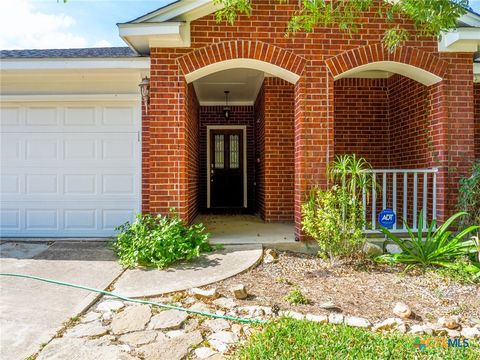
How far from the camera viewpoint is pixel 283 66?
5035 mm

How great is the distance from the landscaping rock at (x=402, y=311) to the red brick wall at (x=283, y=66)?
2.08 meters

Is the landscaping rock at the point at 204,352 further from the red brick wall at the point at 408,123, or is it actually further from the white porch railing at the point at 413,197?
the red brick wall at the point at 408,123

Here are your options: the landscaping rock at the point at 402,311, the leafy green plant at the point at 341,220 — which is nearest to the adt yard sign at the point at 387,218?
the leafy green plant at the point at 341,220

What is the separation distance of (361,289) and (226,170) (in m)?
6.56

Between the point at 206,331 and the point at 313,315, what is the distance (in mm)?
929

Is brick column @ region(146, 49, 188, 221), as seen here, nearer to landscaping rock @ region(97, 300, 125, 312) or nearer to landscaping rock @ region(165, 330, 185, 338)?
landscaping rock @ region(97, 300, 125, 312)

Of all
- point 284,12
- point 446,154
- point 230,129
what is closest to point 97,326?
point 284,12

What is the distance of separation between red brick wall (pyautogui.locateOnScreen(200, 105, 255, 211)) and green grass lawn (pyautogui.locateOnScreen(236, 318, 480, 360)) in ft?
22.5

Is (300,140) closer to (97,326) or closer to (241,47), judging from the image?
(241,47)

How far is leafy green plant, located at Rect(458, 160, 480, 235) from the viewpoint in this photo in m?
4.76

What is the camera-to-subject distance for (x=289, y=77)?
531 cm

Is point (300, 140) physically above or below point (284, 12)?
below

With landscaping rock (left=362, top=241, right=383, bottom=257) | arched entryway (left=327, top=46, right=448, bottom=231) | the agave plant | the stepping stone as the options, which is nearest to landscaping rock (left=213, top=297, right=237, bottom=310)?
the stepping stone

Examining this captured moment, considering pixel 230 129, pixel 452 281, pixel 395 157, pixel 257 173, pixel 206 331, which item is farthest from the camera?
pixel 230 129
